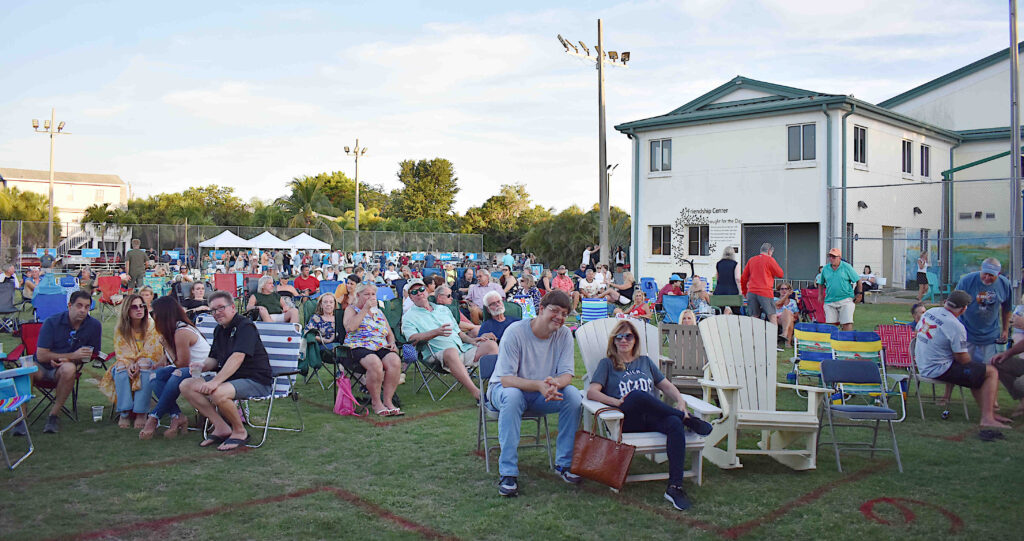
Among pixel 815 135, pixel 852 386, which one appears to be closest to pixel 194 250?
pixel 815 135

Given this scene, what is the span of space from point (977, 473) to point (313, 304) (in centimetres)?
672

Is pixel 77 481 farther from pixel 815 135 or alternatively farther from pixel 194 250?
pixel 194 250

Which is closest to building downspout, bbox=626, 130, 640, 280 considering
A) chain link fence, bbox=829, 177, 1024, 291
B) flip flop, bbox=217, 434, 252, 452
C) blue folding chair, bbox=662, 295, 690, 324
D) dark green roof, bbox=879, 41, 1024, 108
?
chain link fence, bbox=829, 177, 1024, 291

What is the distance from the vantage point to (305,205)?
A: 48.2m

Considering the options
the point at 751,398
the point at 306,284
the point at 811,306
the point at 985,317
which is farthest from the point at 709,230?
the point at 751,398

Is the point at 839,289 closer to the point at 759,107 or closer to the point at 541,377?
the point at 541,377

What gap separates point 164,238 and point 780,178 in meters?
26.0

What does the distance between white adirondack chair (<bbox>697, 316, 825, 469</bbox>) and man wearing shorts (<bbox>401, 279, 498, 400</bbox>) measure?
7.58 ft

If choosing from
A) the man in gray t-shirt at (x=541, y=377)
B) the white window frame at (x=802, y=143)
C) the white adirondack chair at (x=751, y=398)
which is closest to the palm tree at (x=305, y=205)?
the white window frame at (x=802, y=143)

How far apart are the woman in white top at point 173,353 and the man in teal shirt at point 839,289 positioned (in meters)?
7.43

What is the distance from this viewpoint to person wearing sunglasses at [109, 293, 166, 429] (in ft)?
19.6

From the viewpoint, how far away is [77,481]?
461 centimetres

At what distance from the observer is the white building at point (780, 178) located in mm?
19438

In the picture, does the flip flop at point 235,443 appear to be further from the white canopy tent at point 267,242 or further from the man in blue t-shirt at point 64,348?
the white canopy tent at point 267,242
